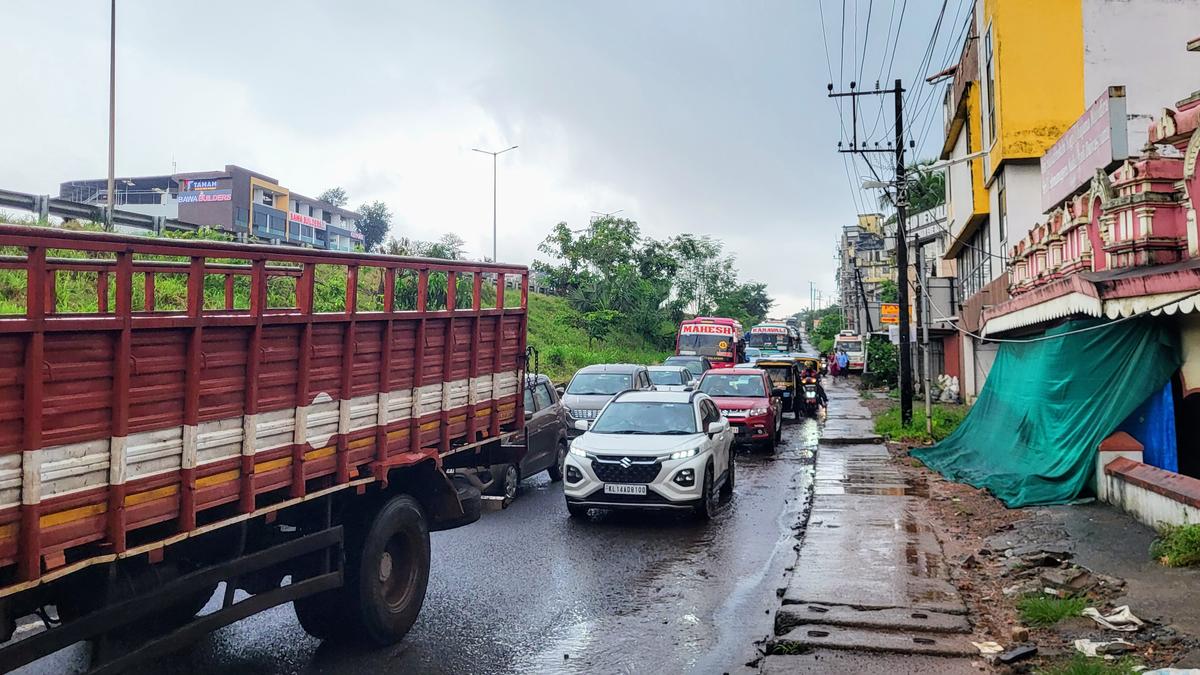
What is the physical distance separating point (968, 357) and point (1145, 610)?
2343 cm

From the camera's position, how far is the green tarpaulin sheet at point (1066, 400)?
9.55m

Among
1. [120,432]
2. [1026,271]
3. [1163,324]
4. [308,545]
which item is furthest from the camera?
[1026,271]

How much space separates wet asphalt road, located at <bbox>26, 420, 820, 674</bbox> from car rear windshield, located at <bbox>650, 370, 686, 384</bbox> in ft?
35.5

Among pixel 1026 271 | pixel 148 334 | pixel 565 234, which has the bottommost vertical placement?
pixel 148 334

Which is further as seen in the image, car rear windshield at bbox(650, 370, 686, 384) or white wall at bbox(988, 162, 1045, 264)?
car rear windshield at bbox(650, 370, 686, 384)

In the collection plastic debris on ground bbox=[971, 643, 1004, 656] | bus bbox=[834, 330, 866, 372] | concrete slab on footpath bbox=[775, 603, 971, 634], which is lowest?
concrete slab on footpath bbox=[775, 603, 971, 634]

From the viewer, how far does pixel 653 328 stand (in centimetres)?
5478

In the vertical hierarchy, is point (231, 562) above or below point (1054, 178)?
below

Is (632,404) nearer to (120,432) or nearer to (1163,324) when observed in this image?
(1163,324)

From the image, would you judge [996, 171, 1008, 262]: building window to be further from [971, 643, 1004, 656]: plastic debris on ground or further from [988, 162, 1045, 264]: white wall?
[971, 643, 1004, 656]: plastic debris on ground

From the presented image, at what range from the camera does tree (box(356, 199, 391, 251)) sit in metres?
80.7

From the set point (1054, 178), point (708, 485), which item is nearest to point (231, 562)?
point (708, 485)

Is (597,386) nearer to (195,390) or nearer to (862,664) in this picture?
(862,664)

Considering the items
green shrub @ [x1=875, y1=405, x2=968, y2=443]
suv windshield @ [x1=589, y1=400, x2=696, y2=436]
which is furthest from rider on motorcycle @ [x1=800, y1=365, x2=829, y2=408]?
suv windshield @ [x1=589, y1=400, x2=696, y2=436]
